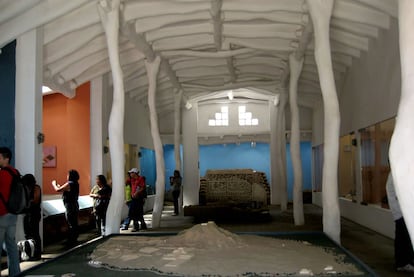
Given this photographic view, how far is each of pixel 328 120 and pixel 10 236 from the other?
5730 millimetres

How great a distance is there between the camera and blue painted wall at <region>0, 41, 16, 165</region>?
30.2 ft

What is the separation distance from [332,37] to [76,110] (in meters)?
7.32

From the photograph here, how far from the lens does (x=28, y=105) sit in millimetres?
9195

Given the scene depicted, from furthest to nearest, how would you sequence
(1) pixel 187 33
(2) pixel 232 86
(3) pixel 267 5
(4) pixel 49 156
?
(2) pixel 232 86, (4) pixel 49 156, (1) pixel 187 33, (3) pixel 267 5

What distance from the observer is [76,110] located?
14.3 m

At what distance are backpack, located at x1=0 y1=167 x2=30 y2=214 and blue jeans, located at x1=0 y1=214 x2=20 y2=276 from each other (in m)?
0.17

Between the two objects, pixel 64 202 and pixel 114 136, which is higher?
pixel 114 136

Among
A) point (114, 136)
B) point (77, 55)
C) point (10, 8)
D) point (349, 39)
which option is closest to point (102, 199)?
point (114, 136)

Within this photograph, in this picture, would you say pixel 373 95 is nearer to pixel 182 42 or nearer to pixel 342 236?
pixel 342 236

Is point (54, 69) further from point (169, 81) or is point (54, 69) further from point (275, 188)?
point (275, 188)

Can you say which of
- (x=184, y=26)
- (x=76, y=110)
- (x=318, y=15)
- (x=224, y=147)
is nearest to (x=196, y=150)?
(x=224, y=147)

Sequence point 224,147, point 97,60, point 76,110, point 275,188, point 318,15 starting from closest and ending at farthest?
point 318,15
point 97,60
point 76,110
point 275,188
point 224,147

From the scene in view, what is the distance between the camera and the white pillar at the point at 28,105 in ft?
29.8

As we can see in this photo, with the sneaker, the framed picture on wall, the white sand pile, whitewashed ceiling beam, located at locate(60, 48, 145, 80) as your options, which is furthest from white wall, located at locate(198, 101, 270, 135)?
the sneaker
